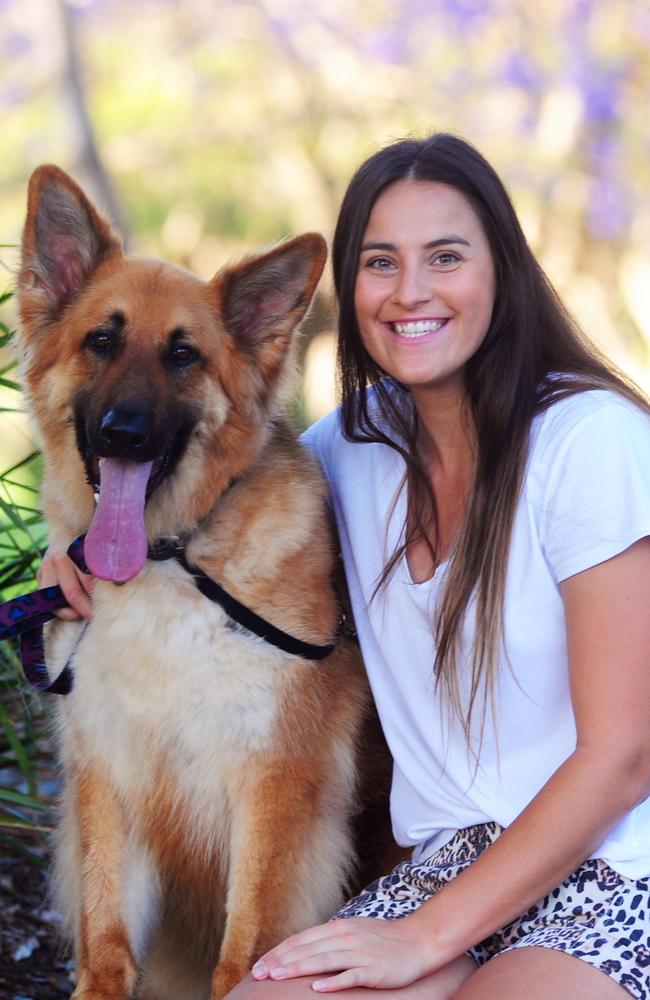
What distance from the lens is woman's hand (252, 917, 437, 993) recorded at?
74.9 inches

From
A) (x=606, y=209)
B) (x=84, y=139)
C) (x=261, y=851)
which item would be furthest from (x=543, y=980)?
(x=606, y=209)

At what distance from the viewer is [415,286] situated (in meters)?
2.15

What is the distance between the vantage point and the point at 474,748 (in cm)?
216

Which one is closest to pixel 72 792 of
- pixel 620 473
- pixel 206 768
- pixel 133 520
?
pixel 206 768

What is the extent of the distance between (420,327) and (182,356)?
620 mm

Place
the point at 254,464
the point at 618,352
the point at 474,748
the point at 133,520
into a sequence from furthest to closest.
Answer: the point at 618,352
the point at 254,464
the point at 133,520
the point at 474,748

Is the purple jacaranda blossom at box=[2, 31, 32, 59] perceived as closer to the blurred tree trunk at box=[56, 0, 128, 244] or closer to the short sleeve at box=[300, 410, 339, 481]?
the blurred tree trunk at box=[56, 0, 128, 244]

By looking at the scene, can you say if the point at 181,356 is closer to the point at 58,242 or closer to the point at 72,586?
Result: the point at 58,242

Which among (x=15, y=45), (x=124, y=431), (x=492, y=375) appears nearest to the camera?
(x=492, y=375)

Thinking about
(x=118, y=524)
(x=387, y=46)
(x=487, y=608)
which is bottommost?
(x=487, y=608)

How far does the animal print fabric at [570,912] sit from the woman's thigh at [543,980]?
16 millimetres

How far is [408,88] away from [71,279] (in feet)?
25.3

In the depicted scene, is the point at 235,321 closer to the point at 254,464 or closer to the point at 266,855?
the point at 254,464

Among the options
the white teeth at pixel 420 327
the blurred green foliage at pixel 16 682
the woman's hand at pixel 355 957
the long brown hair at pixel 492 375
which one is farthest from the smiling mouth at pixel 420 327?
the blurred green foliage at pixel 16 682
